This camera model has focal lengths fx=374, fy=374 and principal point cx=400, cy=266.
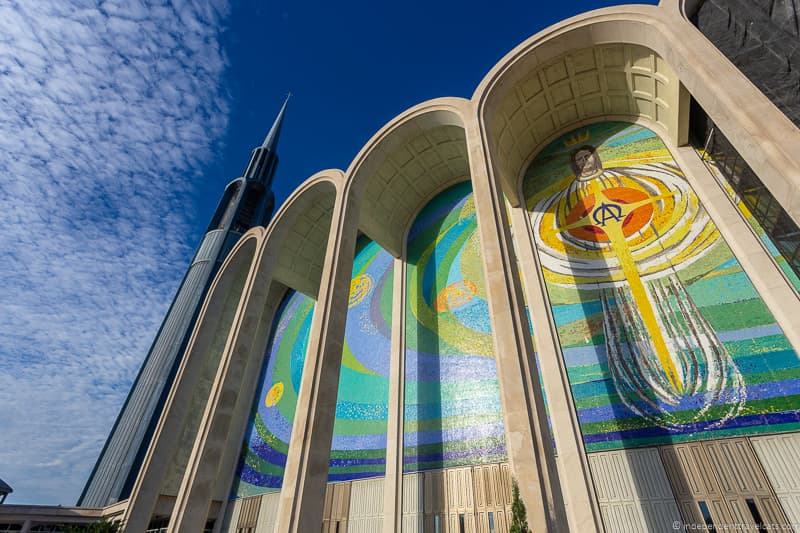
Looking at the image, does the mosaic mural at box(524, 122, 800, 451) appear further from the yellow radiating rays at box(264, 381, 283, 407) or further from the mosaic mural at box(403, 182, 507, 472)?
the yellow radiating rays at box(264, 381, 283, 407)

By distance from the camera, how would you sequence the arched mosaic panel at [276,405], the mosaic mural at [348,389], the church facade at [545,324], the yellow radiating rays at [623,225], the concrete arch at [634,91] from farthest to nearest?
the arched mosaic panel at [276,405]
the mosaic mural at [348,389]
the yellow radiating rays at [623,225]
the church facade at [545,324]
the concrete arch at [634,91]

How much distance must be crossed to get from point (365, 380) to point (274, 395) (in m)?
4.96

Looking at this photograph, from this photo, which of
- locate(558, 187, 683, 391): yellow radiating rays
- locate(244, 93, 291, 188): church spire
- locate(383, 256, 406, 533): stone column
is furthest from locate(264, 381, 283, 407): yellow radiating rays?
locate(244, 93, 291, 188): church spire

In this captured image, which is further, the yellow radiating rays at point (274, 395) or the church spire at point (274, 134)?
the church spire at point (274, 134)

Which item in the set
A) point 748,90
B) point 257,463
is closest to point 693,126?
point 748,90

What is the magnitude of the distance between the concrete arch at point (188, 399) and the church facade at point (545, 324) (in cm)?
9

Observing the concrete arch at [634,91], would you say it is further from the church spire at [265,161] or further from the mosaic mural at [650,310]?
the church spire at [265,161]

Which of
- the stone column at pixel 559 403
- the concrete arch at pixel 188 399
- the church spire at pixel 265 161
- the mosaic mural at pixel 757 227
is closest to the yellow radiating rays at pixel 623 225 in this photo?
the mosaic mural at pixel 757 227

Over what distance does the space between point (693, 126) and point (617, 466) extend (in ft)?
28.3

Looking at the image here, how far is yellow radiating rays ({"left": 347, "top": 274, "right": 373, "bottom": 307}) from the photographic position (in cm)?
1487

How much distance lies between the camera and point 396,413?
1085 cm

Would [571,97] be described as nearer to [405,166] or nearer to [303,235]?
[405,166]

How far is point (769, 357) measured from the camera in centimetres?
691

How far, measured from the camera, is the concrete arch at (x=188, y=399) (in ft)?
36.9
